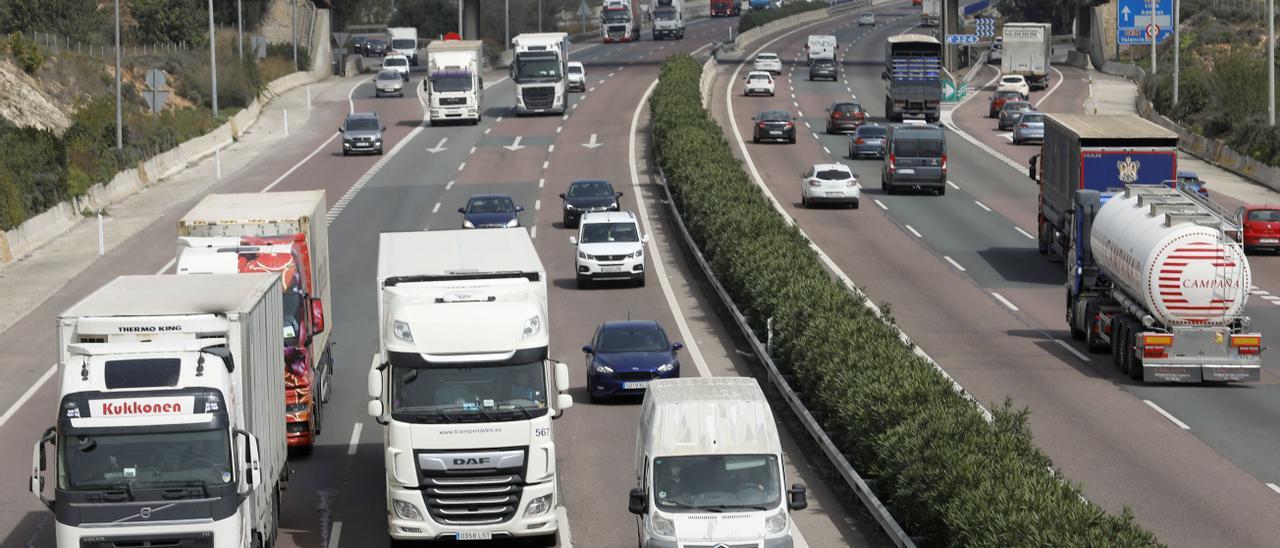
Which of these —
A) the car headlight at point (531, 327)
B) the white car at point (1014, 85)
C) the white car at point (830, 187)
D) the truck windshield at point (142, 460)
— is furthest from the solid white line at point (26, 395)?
the white car at point (1014, 85)

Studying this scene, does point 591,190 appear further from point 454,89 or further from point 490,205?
point 454,89

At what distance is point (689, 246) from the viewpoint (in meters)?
47.1

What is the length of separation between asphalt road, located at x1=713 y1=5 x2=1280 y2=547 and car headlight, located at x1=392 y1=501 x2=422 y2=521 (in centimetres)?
954

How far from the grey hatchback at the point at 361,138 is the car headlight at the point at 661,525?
53.6 metres

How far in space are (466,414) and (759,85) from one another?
253ft

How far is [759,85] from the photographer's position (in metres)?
95.9

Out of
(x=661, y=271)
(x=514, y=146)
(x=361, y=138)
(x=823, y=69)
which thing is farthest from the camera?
(x=823, y=69)

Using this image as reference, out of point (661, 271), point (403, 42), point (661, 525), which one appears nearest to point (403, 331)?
point (661, 525)

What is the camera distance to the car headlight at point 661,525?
18.5 metres

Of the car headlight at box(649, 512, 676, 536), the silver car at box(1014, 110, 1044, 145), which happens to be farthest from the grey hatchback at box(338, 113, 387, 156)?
the car headlight at box(649, 512, 676, 536)

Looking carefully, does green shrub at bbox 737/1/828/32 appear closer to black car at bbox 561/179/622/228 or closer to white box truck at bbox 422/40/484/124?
white box truck at bbox 422/40/484/124

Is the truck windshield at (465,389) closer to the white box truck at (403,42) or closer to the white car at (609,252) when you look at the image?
the white car at (609,252)

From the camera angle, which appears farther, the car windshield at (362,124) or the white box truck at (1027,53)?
the white box truck at (1027,53)

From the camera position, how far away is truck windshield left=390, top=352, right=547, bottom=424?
67.1 ft
